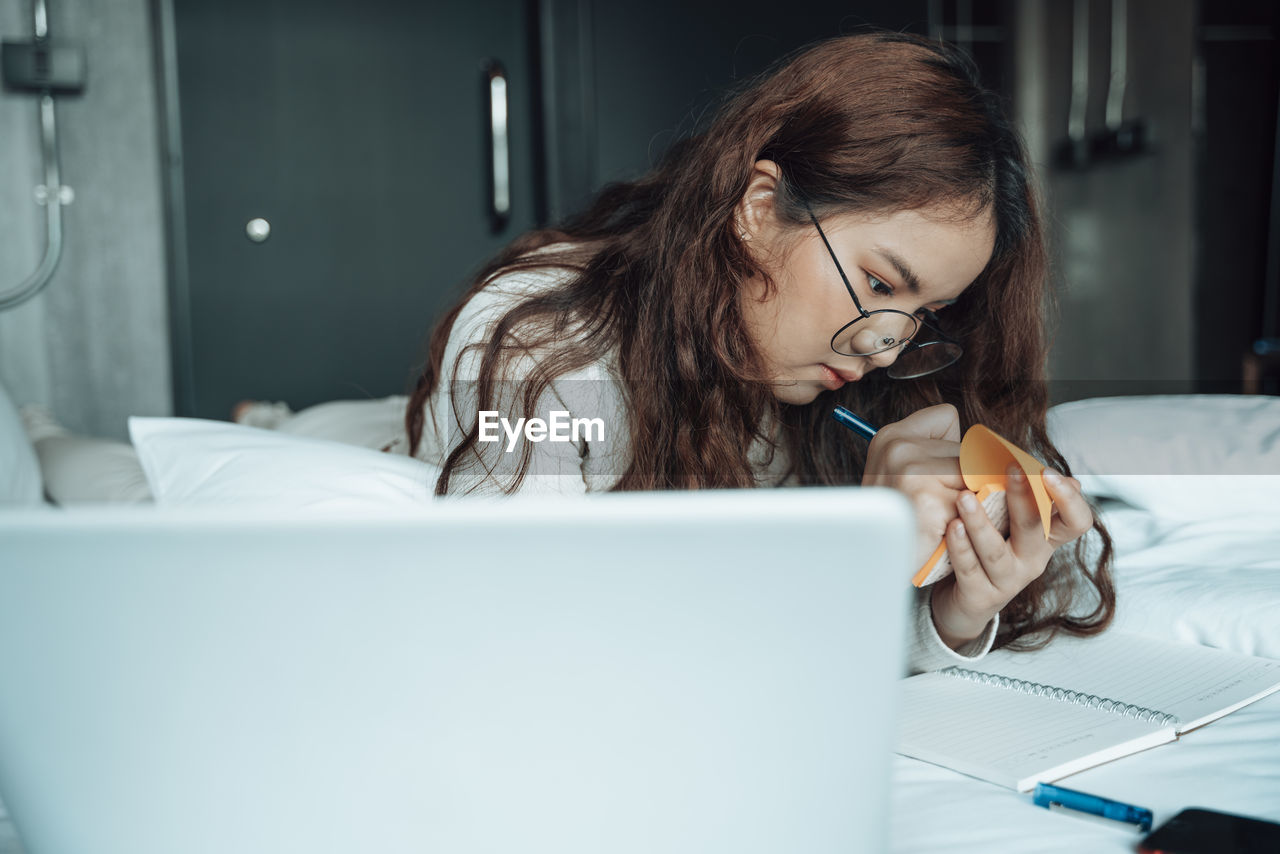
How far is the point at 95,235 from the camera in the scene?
2.26m

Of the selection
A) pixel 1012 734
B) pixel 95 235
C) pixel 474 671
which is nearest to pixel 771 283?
pixel 1012 734

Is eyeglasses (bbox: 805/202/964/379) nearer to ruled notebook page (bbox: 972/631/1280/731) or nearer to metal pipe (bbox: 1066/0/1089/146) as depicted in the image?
ruled notebook page (bbox: 972/631/1280/731)

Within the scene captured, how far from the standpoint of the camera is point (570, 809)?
0.33 meters

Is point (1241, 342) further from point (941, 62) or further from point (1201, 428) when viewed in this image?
point (941, 62)

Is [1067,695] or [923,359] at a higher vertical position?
[923,359]

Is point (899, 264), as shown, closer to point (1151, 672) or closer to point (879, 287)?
point (879, 287)

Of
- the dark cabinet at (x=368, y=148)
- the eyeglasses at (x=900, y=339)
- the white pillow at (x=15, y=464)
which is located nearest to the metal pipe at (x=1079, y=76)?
the dark cabinet at (x=368, y=148)

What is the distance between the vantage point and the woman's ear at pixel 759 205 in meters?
1.01

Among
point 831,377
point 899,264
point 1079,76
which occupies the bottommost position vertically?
point 831,377

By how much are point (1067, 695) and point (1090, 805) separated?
20cm

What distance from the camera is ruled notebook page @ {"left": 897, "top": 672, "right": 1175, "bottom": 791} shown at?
2.00ft

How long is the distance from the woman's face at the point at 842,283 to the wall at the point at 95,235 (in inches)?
71.2

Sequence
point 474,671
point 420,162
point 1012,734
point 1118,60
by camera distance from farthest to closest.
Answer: point 1118,60 < point 420,162 < point 1012,734 < point 474,671

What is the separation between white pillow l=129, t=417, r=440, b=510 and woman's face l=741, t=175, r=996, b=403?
0.40m
